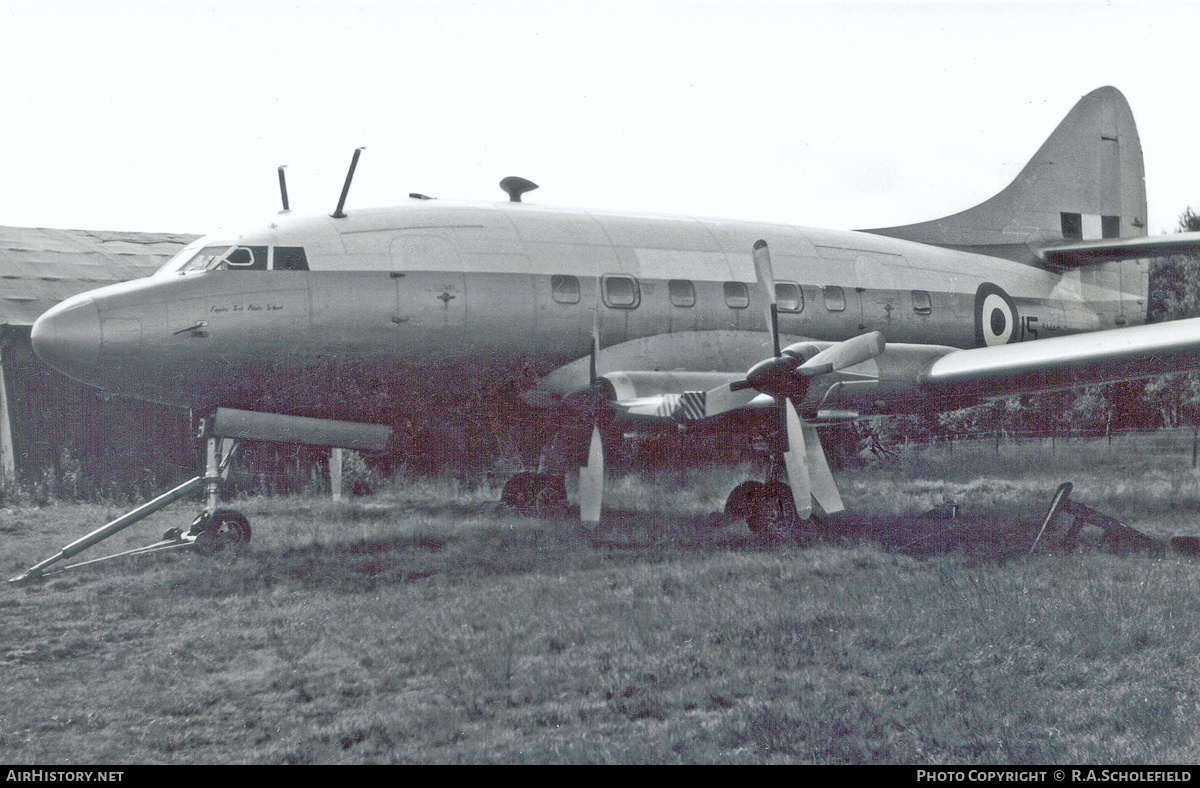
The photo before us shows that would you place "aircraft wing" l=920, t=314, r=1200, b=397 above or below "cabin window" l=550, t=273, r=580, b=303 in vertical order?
below

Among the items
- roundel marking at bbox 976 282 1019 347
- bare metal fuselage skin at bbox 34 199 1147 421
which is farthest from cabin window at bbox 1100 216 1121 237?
bare metal fuselage skin at bbox 34 199 1147 421

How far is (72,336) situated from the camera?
11.1 meters

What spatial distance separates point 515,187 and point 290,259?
4.06 metres

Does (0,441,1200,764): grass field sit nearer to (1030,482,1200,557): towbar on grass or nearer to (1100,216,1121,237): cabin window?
(1030,482,1200,557): towbar on grass

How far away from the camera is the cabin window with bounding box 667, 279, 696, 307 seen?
1427cm

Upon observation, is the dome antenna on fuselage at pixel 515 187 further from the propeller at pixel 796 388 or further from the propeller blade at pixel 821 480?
the propeller blade at pixel 821 480

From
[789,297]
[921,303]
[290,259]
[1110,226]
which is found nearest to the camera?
[290,259]

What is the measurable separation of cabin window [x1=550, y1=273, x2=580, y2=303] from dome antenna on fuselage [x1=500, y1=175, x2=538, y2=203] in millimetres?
2044

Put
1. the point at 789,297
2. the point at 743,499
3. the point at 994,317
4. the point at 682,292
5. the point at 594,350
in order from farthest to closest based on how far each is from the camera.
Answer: the point at 994,317 → the point at 789,297 → the point at 682,292 → the point at 743,499 → the point at 594,350

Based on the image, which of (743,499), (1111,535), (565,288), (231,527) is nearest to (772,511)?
(743,499)

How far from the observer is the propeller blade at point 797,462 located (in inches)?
460

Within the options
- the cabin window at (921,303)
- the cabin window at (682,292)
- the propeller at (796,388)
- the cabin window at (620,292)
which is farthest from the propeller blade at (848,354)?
the cabin window at (921,303)

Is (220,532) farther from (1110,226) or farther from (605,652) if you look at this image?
(1110,226)

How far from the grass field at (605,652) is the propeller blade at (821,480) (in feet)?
1.86
